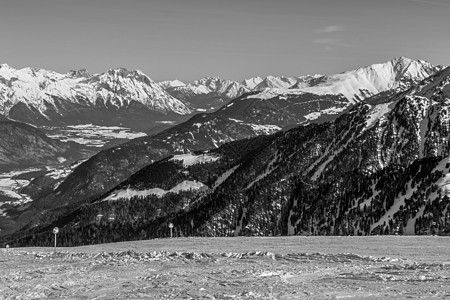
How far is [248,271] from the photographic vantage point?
4138cm

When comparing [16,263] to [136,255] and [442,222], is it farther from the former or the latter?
[442,222]

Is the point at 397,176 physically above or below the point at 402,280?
above

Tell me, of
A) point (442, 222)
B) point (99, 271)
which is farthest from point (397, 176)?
point (99, 271)

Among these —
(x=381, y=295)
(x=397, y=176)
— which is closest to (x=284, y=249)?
(x=381, y=295)

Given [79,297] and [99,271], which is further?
[99,271]

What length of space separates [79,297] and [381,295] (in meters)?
17.4

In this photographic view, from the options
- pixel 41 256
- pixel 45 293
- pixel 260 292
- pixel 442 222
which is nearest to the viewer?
pixel 260 292

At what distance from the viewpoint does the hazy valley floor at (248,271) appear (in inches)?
1332

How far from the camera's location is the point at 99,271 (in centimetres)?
4494

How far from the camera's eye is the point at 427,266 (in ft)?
132

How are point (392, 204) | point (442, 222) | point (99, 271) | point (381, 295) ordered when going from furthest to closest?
point (392, 204) < point (442, 222) < point (99, 271) < point (381, 295)

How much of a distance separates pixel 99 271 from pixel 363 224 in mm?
144233

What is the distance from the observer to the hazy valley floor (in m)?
33.8

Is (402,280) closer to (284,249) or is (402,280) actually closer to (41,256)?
(284,249)
